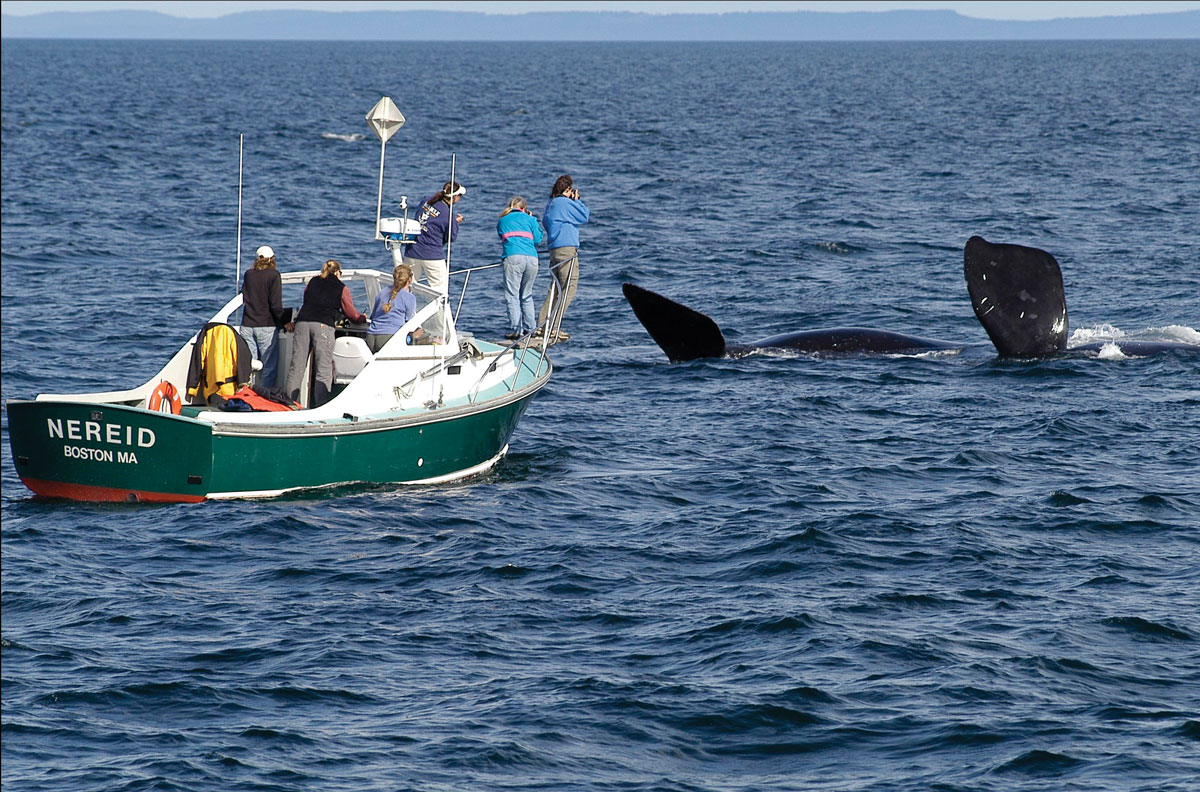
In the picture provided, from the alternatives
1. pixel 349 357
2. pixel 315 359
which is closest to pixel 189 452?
pixel 315 359

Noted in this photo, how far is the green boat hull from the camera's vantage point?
15461 mm

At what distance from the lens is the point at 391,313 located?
17.2 metres

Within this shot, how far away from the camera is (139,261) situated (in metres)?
33.8

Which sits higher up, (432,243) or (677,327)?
(432,243)

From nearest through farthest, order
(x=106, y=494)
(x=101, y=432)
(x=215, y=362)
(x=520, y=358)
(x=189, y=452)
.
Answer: (x=101, y=432) < (x=189, y=452) < (x=106, y=494) < (x=215, y=362) < (x=520, y=358)

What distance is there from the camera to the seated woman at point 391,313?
1720cm

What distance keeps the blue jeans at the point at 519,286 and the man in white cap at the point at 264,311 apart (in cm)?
453

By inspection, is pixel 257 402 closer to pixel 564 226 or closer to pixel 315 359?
pixel 315 359

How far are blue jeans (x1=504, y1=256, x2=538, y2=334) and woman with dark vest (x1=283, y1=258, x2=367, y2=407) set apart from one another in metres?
4.38

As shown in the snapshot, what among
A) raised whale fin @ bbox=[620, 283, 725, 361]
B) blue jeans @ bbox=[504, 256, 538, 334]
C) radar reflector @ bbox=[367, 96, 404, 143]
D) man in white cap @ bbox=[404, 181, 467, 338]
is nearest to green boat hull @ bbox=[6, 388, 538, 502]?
man in white cap @ bbox=[404, 181, 467, 338]

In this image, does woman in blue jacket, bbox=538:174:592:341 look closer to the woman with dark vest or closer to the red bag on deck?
the woman with dark vest

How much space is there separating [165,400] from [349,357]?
2048 mm

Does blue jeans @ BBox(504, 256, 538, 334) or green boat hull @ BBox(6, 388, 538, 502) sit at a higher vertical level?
blue jeans @ BBox(504, 256, 538, 334)

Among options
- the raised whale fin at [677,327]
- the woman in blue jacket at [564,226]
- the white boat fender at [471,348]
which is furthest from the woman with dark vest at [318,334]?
the raised whale fin at [677,327]
